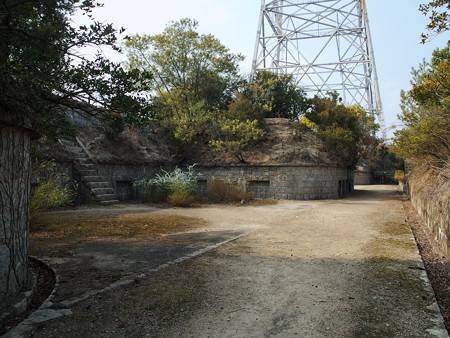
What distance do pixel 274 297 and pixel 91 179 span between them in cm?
894

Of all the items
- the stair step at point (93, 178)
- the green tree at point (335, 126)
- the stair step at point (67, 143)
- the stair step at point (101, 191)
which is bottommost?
the stair step at point (101, 191)

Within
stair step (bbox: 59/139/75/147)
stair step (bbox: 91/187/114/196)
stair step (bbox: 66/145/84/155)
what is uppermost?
stair step (bbox: 59/139/75/147)

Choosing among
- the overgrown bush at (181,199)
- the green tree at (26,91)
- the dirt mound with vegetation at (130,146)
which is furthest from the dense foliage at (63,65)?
the dirt mound with vegetation at (130,146)

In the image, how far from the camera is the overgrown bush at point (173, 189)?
1082 cm

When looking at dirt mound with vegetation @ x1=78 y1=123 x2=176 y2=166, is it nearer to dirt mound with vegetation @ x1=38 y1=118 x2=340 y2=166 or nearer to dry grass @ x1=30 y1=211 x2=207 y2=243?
dirt mound with vegetation @ x1=38 y1=118 x2=340 y2=166

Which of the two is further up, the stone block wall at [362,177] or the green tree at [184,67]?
the green tree at [184,67]

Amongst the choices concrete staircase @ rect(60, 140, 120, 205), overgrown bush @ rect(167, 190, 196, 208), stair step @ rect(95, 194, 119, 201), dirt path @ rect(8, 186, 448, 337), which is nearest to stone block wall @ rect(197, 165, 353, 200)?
overgrown bush @ rect(167, 190, 196, 208)

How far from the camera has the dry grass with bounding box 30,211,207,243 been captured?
6020mm

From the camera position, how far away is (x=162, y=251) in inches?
194

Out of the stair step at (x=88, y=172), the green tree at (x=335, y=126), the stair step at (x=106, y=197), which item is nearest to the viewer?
the stair step at (x=106, y=197)

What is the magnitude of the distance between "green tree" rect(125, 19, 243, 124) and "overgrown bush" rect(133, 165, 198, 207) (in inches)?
163

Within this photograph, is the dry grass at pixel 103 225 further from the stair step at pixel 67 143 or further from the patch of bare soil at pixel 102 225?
the stair step at pixel 67 143

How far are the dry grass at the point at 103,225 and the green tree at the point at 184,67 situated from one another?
7.74 metres

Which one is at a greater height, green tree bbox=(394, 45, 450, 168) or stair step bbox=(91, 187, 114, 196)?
green tree bbox=(394, 45, 450, 168)
